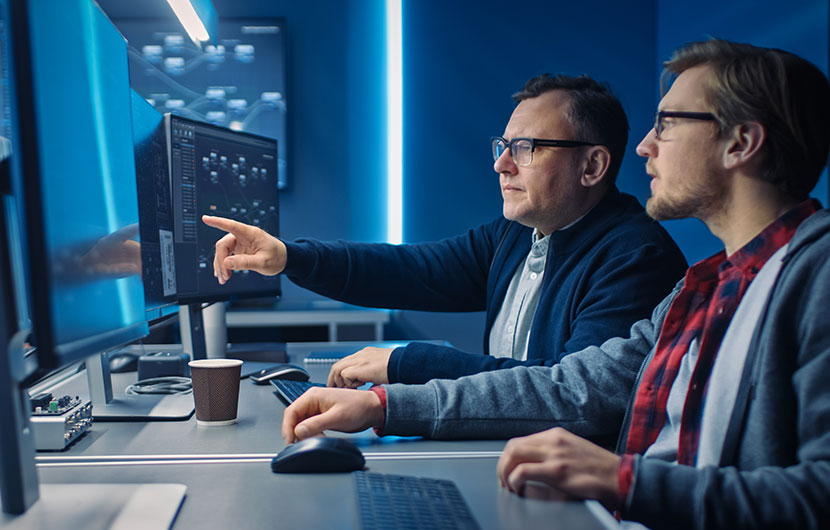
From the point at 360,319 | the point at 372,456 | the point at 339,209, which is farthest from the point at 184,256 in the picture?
the point at 339,209

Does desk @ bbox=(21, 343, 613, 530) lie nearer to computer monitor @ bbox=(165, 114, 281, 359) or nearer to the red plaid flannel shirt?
the red plaid flannel shirt

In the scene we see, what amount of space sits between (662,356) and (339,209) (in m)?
2.61

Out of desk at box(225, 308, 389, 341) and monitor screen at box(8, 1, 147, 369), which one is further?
desk at box(225, 308, 389, 341)

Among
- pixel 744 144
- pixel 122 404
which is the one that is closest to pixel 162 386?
pixel 122 404

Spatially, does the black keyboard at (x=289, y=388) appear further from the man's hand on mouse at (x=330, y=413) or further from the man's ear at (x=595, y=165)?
the man's ear at (x=595, y=165)

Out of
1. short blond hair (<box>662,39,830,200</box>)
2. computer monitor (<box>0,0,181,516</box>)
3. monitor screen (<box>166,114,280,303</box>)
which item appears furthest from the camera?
monitor screen (<box>166,114,280,303</box>)

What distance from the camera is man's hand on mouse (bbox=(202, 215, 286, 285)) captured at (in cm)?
155

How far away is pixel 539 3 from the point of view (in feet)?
11.6

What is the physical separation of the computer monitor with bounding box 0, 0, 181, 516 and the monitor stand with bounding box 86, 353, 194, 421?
0.94 ft

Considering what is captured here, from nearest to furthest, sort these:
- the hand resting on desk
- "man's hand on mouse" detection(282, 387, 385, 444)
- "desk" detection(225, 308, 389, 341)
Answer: the hand resting on desk < "man's hand on mouse" detection(282, 387, 385, 444) < "desk" detection(225, 308, 389, 341)

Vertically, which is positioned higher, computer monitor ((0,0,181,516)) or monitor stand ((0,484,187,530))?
computer monitor ((0,0,181,516))

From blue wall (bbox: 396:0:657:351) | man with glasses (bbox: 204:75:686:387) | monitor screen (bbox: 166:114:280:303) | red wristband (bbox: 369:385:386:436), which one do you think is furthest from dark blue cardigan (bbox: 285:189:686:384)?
blue wall (bbox: 396:0:657:351)

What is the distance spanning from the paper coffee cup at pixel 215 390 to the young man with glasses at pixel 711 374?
0.19m

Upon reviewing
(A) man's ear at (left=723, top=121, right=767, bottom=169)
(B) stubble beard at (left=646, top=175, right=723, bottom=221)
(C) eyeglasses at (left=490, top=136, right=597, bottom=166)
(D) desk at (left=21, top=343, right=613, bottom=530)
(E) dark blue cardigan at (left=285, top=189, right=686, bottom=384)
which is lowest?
(D) desk at (left=21, top=343, right=613, bottom=530)
